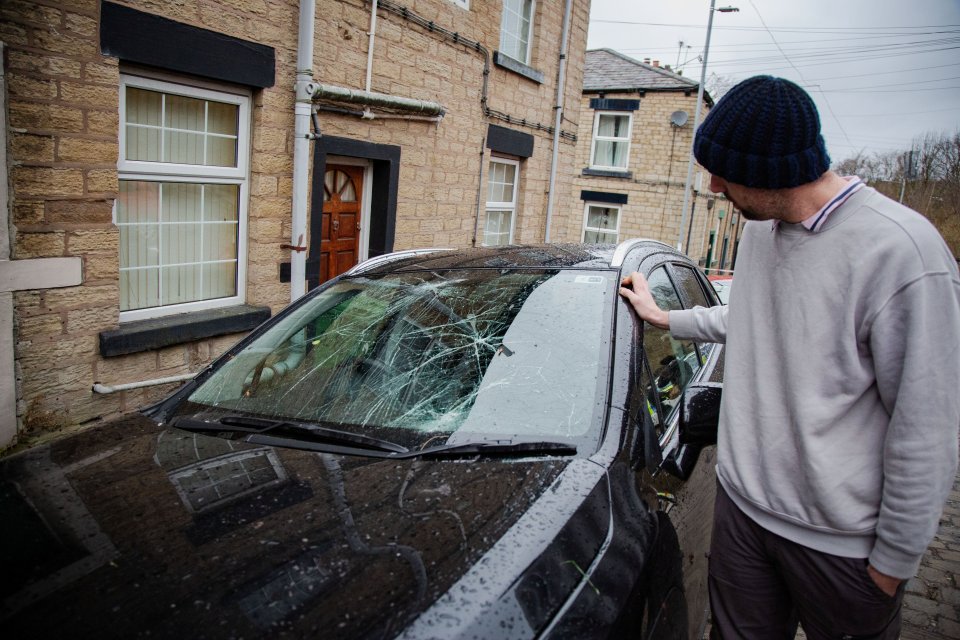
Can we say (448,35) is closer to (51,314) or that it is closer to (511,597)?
(51,314)

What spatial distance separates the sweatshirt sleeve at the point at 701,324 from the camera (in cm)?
224

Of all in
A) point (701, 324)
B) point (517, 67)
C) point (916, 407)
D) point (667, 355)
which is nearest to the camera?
point (916, 407)

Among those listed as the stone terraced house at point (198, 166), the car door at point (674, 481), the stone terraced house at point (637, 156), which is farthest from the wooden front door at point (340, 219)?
the stone terraced house at point (637, 156)

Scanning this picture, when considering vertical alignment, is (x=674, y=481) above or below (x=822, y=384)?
below

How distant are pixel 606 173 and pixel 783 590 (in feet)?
64.0

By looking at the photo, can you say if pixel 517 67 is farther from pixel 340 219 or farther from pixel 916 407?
pixel 916 407

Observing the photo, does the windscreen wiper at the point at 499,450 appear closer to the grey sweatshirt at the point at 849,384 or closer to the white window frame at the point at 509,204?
the grey sweatshirt at the point at 849,384

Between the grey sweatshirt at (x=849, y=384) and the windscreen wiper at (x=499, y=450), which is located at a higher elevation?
the grey sweatshirt at (x=849, y=384)

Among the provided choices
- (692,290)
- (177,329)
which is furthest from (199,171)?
(692,290)

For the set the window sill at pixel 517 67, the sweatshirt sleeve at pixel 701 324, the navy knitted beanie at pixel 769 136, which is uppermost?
the window sill at pixel 517 67

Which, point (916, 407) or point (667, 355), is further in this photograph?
point (667, 355)

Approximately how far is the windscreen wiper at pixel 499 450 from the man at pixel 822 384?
48 cm

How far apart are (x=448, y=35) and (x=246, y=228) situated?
3.40 meters

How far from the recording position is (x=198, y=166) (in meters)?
5.23
